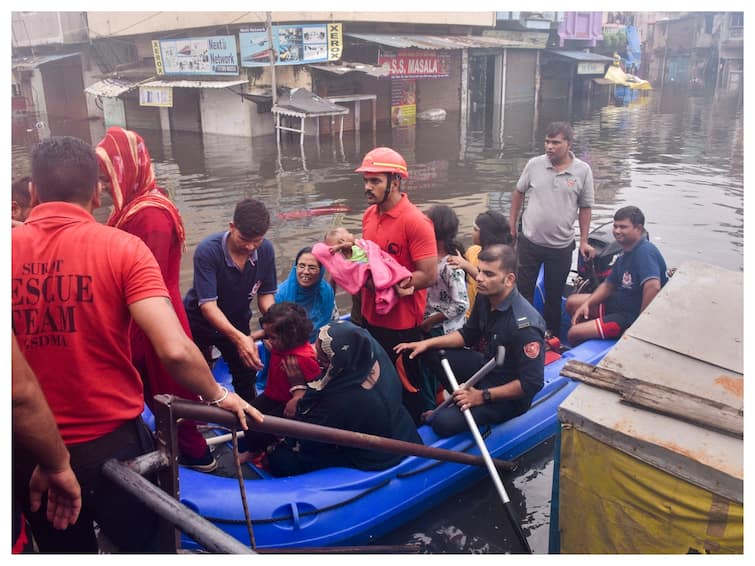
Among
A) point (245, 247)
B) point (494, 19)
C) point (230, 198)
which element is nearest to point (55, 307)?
point (245, 247)

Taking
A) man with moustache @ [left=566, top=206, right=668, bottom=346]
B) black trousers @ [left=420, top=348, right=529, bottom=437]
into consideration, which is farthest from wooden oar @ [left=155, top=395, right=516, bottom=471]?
man with moustache @ [left=566, top=206, right=668, bottom=346]

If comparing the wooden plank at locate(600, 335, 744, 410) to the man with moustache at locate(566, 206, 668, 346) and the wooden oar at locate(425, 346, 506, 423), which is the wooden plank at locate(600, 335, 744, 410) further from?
the man with moustache at locate(566, 206, 668, 346)

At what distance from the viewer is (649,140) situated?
64.1 ft

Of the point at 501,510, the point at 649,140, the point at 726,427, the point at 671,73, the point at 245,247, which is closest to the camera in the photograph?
the point at 726,427

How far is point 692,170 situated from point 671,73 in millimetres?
39135

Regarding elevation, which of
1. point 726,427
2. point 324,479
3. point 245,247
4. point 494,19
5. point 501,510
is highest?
point 494,19

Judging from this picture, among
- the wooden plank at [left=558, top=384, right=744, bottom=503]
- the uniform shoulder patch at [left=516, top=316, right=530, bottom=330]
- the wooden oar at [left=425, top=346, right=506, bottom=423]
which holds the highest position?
the wooden plank at [left=558, top=384, right=744, bottom=503]

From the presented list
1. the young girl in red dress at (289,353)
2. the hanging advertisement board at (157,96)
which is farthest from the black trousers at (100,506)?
the hanging advertisement board at (157,96)

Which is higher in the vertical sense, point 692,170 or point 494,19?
point 494,19

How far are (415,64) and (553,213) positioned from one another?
18.4 meters

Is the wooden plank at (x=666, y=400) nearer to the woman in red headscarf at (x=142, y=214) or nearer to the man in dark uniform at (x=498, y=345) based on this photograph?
the man in dark uniform at (x=498, y=345)

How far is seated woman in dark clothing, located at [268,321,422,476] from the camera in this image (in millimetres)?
3188

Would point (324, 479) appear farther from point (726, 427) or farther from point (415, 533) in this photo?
point (726, 427)

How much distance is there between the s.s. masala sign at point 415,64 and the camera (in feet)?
69.6
